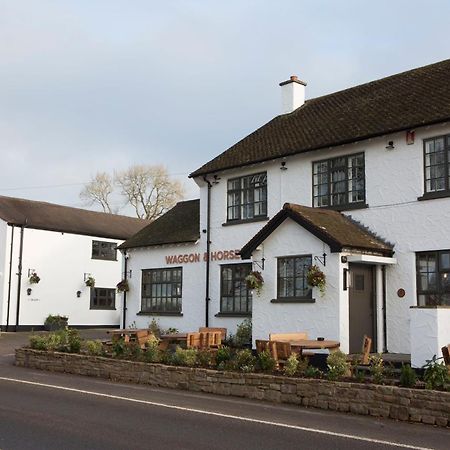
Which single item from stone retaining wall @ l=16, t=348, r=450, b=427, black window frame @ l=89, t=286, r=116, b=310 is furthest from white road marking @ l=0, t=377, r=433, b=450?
black window frame @ l=89, t=286, r=116, b=310

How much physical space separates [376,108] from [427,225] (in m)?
4.45

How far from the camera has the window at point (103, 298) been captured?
36.7 m

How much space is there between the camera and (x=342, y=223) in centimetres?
1708

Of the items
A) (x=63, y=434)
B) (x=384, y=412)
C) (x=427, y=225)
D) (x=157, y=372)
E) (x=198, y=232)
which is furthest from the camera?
(x=198, y=232)

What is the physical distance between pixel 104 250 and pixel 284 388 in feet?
89.8

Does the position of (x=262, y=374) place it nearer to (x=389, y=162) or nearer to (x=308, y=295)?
(x=308, y=295)

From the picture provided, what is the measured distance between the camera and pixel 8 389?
40.5ft

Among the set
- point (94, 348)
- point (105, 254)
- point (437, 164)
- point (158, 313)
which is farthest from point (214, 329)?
point (105, 254)

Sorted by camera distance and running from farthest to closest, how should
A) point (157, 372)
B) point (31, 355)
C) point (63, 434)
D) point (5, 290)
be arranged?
point (5, 290) → point (31, 355) → point (157, 372) → point (63, 434)

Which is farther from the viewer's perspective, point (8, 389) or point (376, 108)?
point (376, 108)

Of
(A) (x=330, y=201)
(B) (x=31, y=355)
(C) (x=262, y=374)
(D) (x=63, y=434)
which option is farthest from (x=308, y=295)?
(D) (x=63, y=434)

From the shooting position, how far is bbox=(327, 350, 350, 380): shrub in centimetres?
1135

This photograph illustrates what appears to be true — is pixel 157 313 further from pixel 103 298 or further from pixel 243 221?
pixel 103 298

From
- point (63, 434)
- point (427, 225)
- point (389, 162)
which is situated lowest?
point (63, 434)
